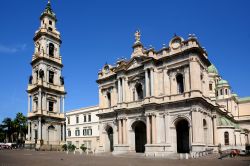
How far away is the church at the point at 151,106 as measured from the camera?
38188 mm

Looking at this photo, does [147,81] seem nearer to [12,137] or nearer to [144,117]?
[144,117]

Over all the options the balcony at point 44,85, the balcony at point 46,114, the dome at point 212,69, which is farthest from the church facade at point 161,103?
the dome at point 212,69

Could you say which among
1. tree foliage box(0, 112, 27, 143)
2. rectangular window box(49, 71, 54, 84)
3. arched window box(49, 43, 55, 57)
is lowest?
tree foliage box(0, 112, 27, 143)

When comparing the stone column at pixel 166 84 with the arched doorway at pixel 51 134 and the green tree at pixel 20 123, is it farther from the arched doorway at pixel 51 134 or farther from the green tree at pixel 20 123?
the green tree at pixel 20 123

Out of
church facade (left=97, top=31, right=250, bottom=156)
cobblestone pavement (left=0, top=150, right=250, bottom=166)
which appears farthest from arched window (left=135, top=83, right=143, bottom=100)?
cobblestone pavement (left=0, top=150, right=250, bottom=166)

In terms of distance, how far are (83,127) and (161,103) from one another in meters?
41.4

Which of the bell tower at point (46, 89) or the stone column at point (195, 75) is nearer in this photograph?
the stone column at point (195, 75)

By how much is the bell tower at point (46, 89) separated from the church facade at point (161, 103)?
53.7ft

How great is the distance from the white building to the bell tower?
1092cm

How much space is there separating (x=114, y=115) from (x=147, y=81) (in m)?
9.47

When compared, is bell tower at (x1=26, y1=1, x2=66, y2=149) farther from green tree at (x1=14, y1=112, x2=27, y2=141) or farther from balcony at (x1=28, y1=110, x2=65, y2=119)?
green tree at (x1=14, y1=112, x2=27, y2=141)

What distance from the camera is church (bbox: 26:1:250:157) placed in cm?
3819

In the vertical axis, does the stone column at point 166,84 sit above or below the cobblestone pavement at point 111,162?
above

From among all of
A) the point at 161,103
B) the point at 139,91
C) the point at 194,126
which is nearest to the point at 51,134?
the point at 139,91
